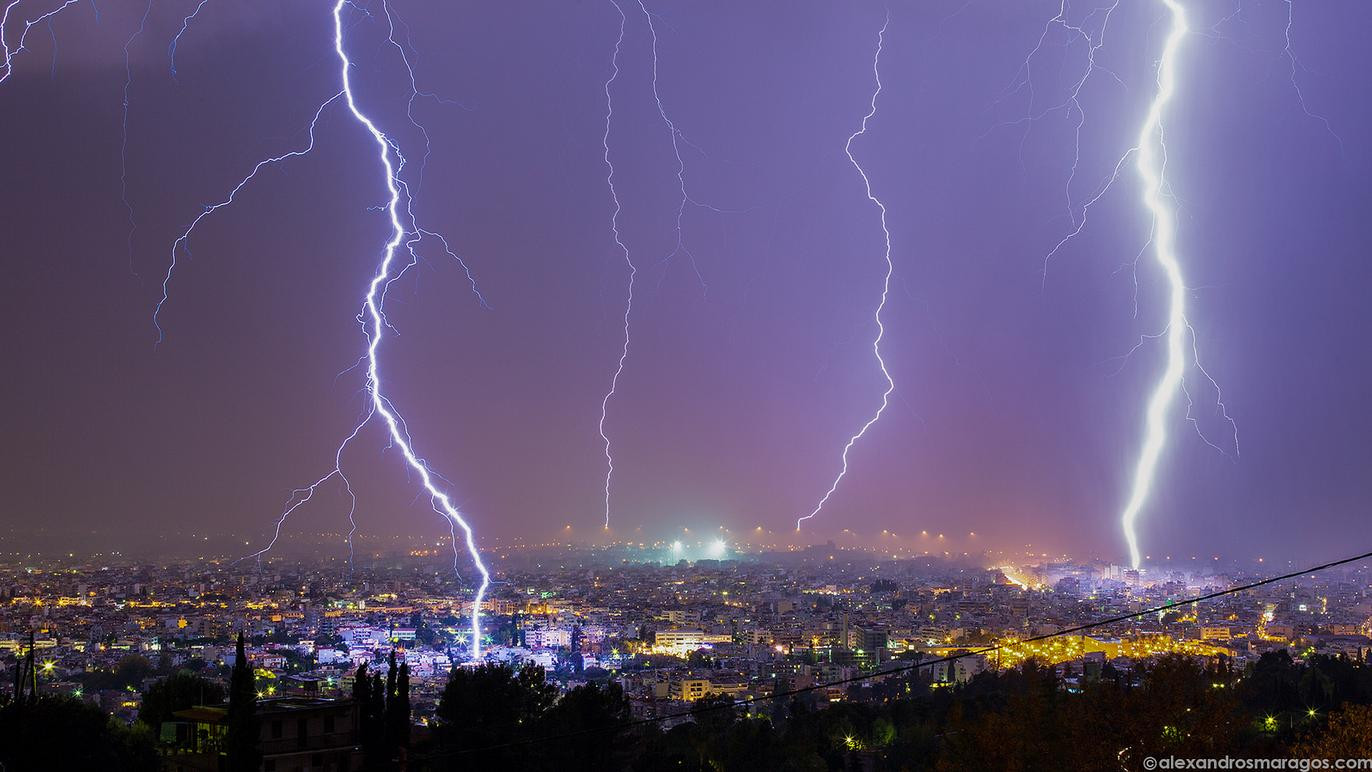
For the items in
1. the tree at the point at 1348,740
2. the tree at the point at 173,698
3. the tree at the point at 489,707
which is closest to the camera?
the tree at the point at 1348,740

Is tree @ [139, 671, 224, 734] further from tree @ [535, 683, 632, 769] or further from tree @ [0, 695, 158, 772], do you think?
tree @ [535, 683, 632, 769]

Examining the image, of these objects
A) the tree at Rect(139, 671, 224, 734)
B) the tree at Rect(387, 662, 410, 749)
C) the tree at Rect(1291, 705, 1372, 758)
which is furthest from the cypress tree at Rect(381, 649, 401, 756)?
the tree at Rect(1291, 705, 1372, 758)

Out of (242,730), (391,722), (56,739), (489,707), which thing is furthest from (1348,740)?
(56,739)

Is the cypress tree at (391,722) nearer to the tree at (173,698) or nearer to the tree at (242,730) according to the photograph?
the tree at (242,730)

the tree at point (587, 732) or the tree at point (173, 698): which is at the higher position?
the tree at point (173, 698)

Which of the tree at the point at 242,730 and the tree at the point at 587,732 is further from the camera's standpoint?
the tree at the point at 587,732

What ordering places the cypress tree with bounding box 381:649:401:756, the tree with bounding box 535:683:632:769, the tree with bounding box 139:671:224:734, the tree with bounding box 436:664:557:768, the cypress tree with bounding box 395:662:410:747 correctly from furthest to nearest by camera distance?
the tree with bounding box 139:671:224:734
the tree with bounding box 436:664:557:768
the tree with bounding box 535:683:632:769
the cypress tree with bounding box 381:649:401:756
the cypress tree with bounding box 395:662:410:747

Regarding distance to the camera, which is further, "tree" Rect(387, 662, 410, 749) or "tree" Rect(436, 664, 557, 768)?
"tree" Rect(436, 664, 557, 768)

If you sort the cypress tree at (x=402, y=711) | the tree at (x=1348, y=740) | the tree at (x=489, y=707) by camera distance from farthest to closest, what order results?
1. the tree at (x=489, y=707)
2. the cypress tree at (x=402, y=711)
3. the tree at (x=1348, y=740)

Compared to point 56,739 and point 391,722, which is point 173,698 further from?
point 56,739

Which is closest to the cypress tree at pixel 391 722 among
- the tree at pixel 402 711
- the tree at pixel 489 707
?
the tree at pixel 402 711
